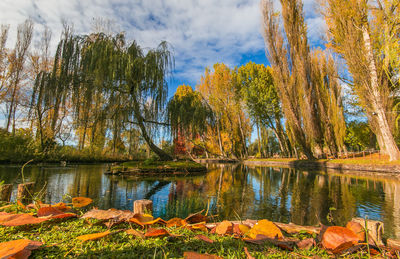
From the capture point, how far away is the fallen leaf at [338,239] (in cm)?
152

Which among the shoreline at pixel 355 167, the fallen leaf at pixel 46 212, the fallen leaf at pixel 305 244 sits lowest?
the shoreline at pixel 355 167

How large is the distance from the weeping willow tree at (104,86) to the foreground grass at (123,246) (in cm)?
637

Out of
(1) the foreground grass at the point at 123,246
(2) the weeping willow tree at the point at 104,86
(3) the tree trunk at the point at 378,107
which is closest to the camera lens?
(1) the foreground grass at the point at 123,246

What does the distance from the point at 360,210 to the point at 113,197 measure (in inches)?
244

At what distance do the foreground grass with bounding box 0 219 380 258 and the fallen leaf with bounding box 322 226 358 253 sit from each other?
0.08 metres

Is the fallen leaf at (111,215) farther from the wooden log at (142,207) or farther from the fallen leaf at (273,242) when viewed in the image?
the fallen leaf at (273,242)

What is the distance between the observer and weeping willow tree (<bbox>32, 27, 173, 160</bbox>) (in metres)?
7.00

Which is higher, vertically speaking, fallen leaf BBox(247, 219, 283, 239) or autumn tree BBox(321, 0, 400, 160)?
autumn tree BBox(321, 0, 400, 160)

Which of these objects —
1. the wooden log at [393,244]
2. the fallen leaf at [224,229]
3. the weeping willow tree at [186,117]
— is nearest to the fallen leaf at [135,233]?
the fallen leaf at [224,229]

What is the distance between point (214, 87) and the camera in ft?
85.3

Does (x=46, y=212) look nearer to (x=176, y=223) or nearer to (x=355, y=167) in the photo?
(x=176, y=223)

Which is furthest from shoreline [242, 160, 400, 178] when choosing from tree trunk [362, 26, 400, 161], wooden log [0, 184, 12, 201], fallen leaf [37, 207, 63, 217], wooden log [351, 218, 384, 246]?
wooden log [0, 184, 12, 201]

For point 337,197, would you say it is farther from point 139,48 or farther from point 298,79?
→ point 298,79

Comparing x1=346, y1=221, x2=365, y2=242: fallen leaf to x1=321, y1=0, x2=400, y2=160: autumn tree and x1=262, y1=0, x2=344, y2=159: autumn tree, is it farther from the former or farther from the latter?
x1=262, y1=0, x2=344, y2=159: autumn tree
